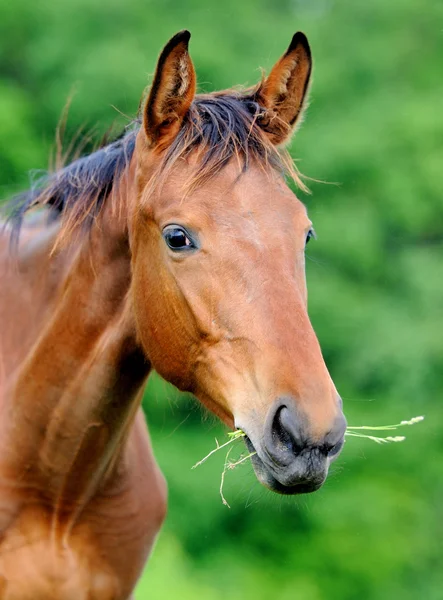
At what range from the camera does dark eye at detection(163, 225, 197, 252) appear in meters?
2.77

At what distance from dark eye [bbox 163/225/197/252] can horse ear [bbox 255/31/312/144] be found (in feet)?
1.90

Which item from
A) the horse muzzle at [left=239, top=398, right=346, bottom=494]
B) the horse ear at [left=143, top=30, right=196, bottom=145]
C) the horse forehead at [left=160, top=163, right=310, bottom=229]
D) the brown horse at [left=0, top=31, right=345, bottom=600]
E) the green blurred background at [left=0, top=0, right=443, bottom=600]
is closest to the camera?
the horse muzzle at [left=239, top=398, right=346, bottom=494]

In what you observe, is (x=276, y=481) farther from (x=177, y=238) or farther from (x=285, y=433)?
(x=177, y=238)

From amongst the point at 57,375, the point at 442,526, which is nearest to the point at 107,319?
the point at 57,375

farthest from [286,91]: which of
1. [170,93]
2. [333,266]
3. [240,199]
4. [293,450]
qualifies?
[333,266]

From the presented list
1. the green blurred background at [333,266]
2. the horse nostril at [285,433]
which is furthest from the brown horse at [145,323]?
the green blurred background at [333,266]

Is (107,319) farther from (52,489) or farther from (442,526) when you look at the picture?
(442,526)

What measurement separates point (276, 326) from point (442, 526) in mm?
7801

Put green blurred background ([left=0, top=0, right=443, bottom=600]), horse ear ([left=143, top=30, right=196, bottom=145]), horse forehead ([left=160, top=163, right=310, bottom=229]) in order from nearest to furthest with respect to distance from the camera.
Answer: horse forehead ([left=160, top=163, right=310, bottom=229]), horse ear ([left=143, top=30, right=196, bottom=145]), green blurred background ([left=0, top=0, right=443, bottom=600])

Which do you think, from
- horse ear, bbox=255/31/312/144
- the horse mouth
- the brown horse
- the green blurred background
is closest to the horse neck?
the brown horse

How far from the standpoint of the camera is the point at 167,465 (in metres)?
8.68

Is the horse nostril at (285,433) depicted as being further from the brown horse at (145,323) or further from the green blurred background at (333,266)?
the green blurred background at (333,266)

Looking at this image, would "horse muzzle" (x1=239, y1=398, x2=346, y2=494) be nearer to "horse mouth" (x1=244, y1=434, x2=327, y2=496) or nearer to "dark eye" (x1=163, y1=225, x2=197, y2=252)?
"horse mouth" (x1=244, y1=434, x2=327, y2=496)

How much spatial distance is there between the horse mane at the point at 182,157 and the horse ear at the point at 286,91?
0.05 metres
